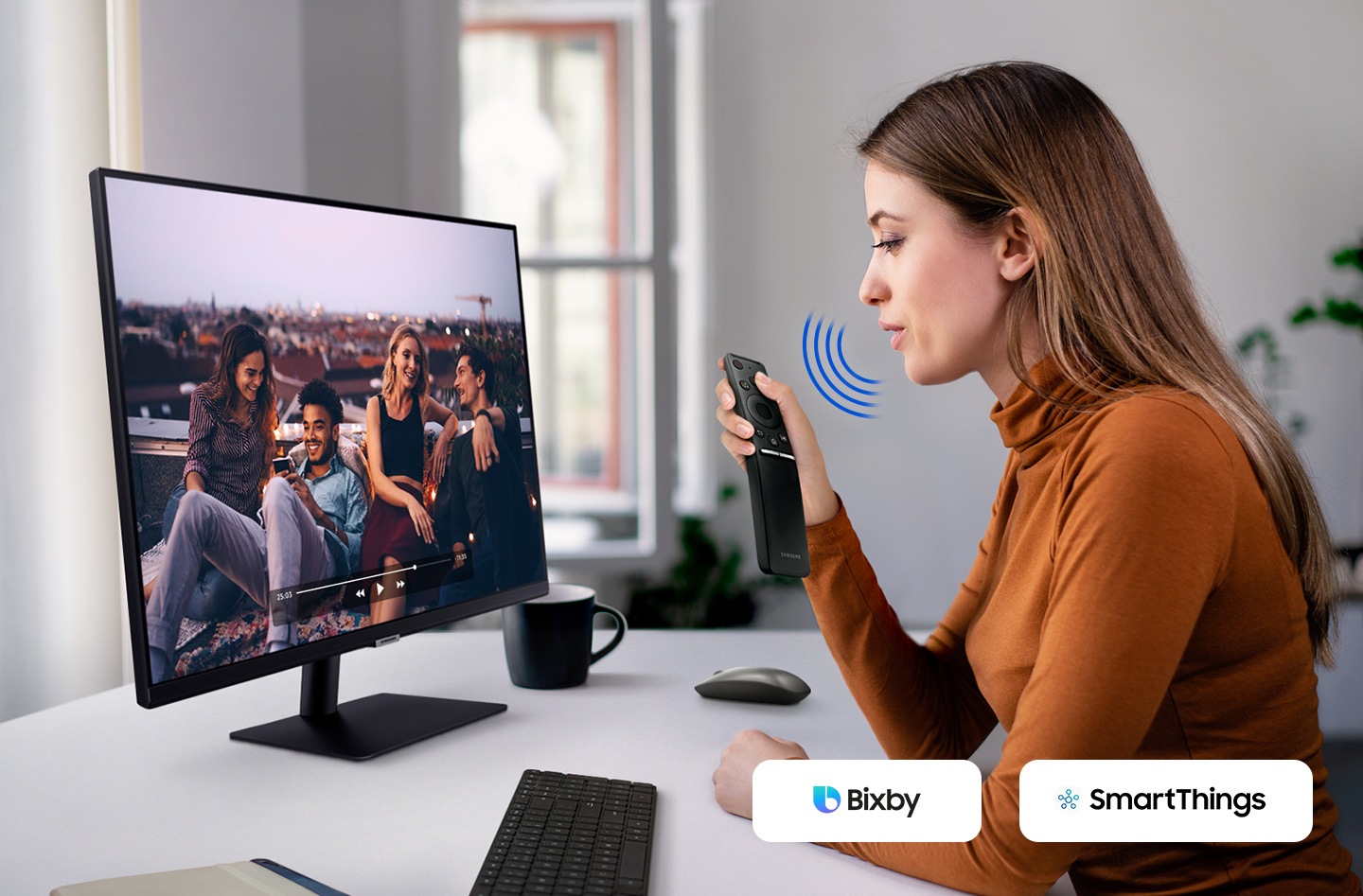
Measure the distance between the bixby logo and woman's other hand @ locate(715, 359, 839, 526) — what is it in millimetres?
370

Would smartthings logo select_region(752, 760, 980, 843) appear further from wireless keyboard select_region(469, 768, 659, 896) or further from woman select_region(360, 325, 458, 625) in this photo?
woman select_region(360, 325, 458, 625)

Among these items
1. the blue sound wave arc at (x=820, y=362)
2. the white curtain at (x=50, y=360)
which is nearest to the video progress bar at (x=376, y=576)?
the white curtain at (x=50, y=360)

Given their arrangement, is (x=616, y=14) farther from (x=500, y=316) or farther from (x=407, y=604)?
(x=407, y=604)

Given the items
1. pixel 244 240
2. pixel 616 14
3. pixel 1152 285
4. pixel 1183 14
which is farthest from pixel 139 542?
pixel 1183 14

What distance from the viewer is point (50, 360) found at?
1.32m

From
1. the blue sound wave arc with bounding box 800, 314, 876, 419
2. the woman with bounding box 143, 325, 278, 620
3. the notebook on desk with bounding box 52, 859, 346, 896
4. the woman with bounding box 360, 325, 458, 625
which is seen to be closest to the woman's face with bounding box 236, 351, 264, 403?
the woman with bounding box 143, 325, 278, 620

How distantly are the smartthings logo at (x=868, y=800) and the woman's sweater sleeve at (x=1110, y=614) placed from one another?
1 centimetres

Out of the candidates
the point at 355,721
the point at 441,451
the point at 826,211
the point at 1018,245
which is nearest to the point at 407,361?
the point at 441,451

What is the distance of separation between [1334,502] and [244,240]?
2907 millimetres

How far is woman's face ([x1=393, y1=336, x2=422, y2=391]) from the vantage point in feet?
3.12

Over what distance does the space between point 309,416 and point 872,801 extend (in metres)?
0.56

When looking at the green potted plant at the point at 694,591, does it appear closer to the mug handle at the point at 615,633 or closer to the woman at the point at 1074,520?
the mug handle at the point at 615,633

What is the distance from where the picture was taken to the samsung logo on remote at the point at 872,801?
695mm

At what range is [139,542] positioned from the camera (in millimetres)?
732
